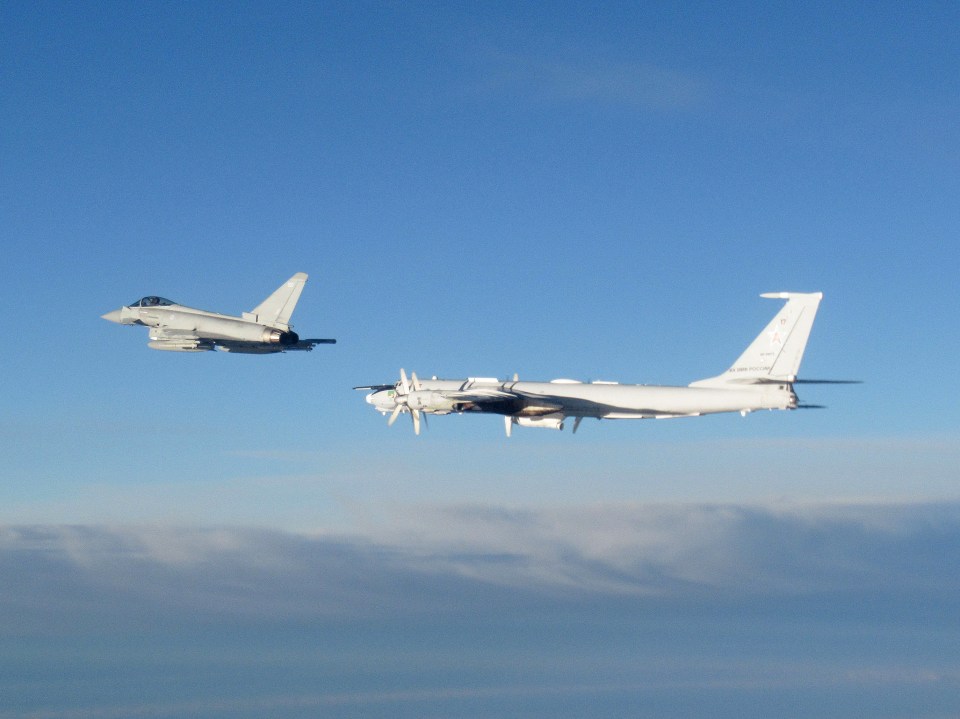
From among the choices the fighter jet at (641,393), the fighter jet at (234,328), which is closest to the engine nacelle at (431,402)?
the fighter jet at (641,393)

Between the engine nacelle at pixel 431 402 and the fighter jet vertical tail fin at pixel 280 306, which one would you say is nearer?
the engine nacelle at pixel 431 402

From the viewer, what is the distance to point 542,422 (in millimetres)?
81250

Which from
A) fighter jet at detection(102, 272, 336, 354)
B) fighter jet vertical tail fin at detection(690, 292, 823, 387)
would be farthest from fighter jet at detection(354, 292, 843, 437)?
fighter jet at detection(102, 272, 336, 354)

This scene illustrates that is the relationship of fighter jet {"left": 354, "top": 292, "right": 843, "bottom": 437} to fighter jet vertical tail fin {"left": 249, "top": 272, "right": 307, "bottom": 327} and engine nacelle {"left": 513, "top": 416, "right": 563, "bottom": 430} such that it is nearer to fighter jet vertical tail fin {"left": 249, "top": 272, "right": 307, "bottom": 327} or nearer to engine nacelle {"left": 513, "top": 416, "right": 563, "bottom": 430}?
engine nacelle {"left": 513, "top": 416, "right": 563, "bottom": 430}

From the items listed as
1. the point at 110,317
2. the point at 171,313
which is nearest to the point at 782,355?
the point at 171,313

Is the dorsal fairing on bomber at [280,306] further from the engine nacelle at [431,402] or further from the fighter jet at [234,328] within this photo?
the engine nacelle at [431,402]

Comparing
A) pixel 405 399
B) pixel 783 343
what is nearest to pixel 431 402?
pixel 405 399

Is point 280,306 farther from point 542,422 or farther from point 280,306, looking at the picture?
point 542,422

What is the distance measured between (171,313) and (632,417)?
105 feet

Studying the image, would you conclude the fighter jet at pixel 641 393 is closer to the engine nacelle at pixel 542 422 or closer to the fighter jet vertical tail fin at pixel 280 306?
the engine nacelle at pixel 542 422

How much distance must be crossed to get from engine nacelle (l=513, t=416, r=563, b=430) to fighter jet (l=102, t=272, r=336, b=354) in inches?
544

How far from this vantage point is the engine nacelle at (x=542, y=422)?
80.7 metres

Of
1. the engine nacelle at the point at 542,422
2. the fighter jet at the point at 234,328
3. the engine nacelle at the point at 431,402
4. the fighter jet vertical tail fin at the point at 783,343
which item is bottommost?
the engine nacelle at the point at 431,402

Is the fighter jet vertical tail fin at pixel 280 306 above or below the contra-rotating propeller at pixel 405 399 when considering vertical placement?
above
